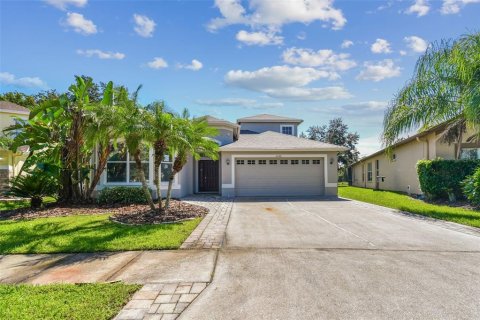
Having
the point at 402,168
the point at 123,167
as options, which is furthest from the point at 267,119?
the point at 123,167

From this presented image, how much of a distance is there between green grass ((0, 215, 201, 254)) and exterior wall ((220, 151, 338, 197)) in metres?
7.67

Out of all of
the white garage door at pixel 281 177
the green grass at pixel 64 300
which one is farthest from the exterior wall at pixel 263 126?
the green grass at pixel 64 300

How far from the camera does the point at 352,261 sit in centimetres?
537

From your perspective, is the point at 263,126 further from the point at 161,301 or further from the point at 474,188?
the point at 161,301

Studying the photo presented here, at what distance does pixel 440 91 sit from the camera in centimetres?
1166

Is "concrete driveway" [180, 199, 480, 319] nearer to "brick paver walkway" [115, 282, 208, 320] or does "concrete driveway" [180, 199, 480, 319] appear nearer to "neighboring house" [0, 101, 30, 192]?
"brick paver walkway" [115, 282, 208, 320]

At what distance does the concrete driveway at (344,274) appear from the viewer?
3.56 metres

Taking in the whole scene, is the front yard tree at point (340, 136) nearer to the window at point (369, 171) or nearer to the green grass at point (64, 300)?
the window at point (369, 171)

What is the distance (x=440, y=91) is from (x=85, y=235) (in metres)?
13.3

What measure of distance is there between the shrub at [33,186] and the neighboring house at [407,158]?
1476cm

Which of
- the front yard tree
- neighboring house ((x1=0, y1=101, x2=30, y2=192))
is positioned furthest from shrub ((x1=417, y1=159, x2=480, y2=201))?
the front yard tree

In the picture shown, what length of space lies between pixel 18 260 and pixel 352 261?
6.24m

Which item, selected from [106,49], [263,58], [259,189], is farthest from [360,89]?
[106,49]

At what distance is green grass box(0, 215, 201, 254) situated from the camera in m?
6.26
